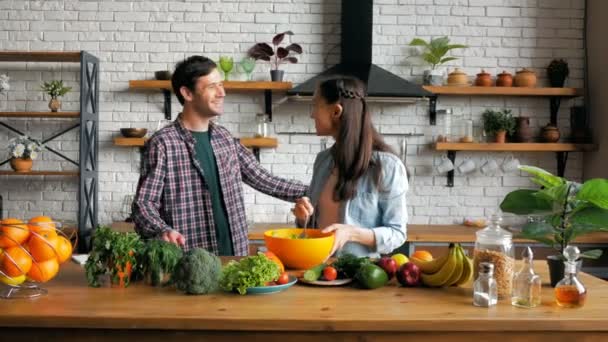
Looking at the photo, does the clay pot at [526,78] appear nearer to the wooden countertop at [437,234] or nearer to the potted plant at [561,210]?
the wooden countertop at [437,234]

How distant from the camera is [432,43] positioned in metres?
4.56

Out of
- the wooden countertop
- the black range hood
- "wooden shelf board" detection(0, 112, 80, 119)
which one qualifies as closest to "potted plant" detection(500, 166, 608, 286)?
the wooden countertop

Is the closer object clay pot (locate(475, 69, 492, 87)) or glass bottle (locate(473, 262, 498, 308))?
glass bottle (locate(473, 262, 498, 308))

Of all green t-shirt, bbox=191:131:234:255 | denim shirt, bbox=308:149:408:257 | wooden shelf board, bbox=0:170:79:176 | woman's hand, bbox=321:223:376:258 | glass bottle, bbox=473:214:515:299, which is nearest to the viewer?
glass bottle, bbox=473:214:515:299

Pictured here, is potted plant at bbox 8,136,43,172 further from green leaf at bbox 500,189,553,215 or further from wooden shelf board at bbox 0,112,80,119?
green leaf at bbox 500,189,553,215

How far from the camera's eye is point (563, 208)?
74.1 inches

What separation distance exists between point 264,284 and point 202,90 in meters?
1.24

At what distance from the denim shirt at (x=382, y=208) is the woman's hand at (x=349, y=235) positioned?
0.09 ft

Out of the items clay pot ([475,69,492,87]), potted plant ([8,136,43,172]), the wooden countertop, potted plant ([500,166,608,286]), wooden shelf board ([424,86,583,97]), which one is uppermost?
clay pot ([475,69,492,87])

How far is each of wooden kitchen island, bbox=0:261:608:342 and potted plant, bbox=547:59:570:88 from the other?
342cm

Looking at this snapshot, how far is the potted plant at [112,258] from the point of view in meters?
1.77

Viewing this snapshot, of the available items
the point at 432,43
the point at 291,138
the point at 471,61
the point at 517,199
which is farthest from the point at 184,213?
the point at 471,61

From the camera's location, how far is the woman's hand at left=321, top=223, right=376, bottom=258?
205 centimetres

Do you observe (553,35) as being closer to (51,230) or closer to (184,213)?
(184,213)
